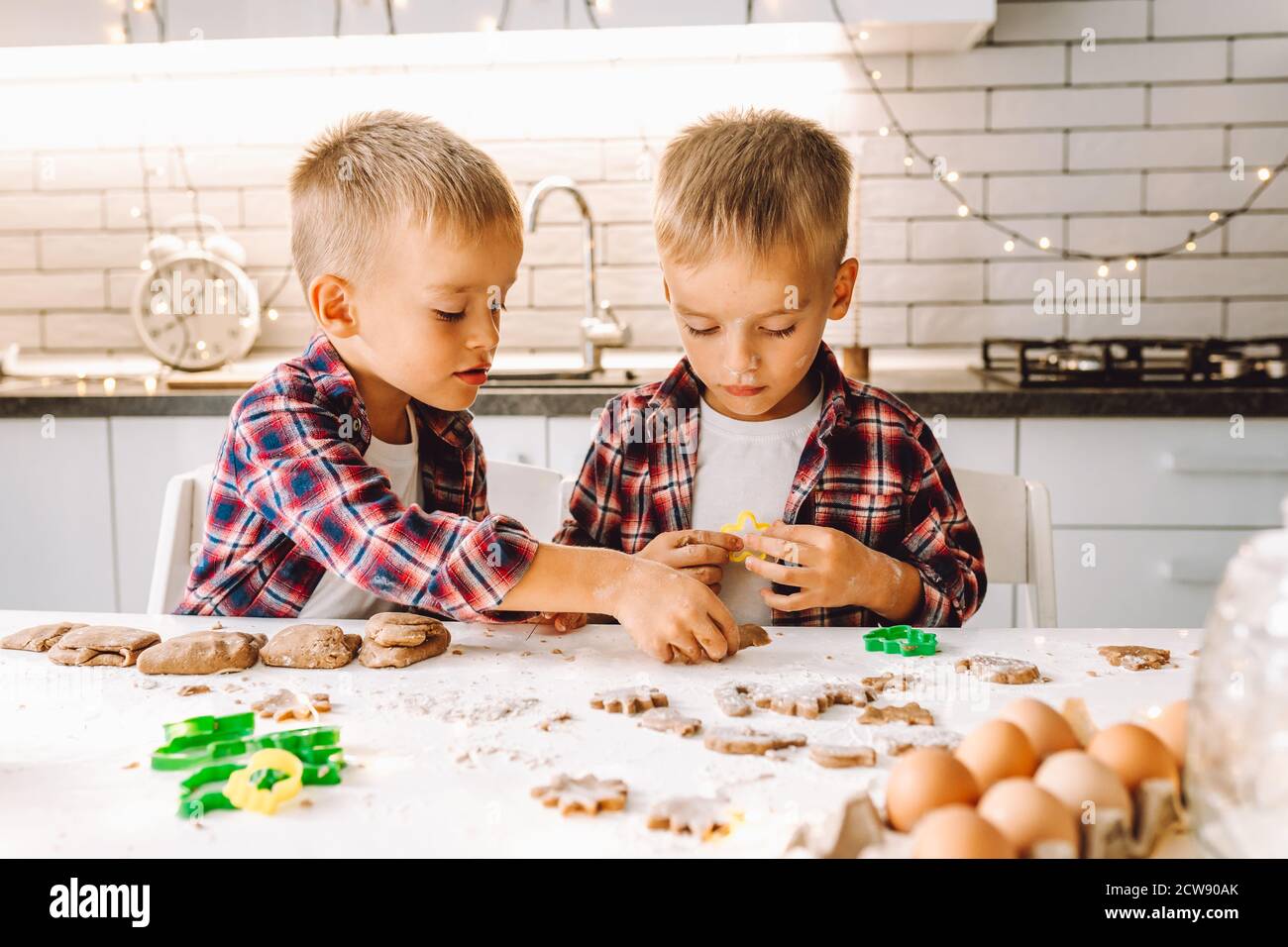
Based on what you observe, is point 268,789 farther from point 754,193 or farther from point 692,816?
point 754,193

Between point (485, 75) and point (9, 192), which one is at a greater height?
point (485, 75)

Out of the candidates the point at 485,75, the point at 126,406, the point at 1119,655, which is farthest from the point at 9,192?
the point at 1119,655

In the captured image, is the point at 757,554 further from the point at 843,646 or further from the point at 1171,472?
the point at 1171,472

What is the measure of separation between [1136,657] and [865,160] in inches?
75.9

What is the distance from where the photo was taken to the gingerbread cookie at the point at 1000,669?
872 millimetres

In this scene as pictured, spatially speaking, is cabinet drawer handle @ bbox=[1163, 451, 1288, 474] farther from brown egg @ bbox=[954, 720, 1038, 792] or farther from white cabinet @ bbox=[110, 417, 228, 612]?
white cabinet @ bbox=[110, 417, 228, 612]

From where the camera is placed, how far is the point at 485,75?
268cm

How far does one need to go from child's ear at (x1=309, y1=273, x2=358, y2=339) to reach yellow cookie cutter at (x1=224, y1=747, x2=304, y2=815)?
66 cm

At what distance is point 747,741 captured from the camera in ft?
2.36

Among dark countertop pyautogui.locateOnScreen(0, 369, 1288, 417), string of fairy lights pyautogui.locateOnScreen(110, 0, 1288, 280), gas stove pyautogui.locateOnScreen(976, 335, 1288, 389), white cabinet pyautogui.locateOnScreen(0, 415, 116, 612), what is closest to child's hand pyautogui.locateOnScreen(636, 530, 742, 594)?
dark countertop pyautogui.locateOnScreen(0, 369, 1288, 417)

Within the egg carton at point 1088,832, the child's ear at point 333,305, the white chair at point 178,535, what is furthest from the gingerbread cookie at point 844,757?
the white chair at point 178,535

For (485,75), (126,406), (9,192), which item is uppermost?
(485,75)
